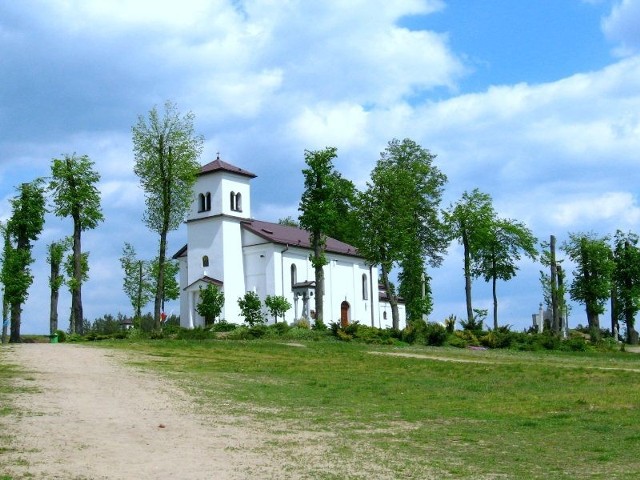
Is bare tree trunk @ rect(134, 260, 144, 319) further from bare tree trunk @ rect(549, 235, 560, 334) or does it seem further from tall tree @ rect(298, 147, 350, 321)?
bare tree trunk @ rect(549, 235, 560, 334)

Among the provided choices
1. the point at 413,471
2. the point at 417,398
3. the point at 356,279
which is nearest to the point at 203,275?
the point at 356,279

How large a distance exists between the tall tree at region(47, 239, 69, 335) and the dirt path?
2666 centimetres

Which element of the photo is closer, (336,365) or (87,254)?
(336,365)

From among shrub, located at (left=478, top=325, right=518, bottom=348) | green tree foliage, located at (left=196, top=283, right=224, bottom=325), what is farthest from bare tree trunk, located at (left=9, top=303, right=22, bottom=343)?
shrub, located at (left=478, top=325, right=518, bottom=348)

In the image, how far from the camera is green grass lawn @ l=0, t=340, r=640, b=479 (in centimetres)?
1080

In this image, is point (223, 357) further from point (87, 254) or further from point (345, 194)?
point (345, 194)

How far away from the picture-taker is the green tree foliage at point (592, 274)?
5797 centimetres

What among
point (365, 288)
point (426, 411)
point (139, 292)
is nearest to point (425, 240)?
point (365, 288)

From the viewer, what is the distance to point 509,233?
5925 cm

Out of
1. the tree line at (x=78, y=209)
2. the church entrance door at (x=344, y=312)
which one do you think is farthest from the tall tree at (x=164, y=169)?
the church entrance door at (x=344, y=312)

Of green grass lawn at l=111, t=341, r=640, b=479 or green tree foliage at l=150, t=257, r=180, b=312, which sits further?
green tree foliage at l=150, t=257, r=180, b=312

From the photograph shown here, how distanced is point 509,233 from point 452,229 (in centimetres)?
446

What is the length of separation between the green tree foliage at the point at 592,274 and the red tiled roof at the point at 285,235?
56.9 ft

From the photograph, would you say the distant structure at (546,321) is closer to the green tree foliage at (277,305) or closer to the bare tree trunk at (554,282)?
the bare tree trunk at (554,282)
